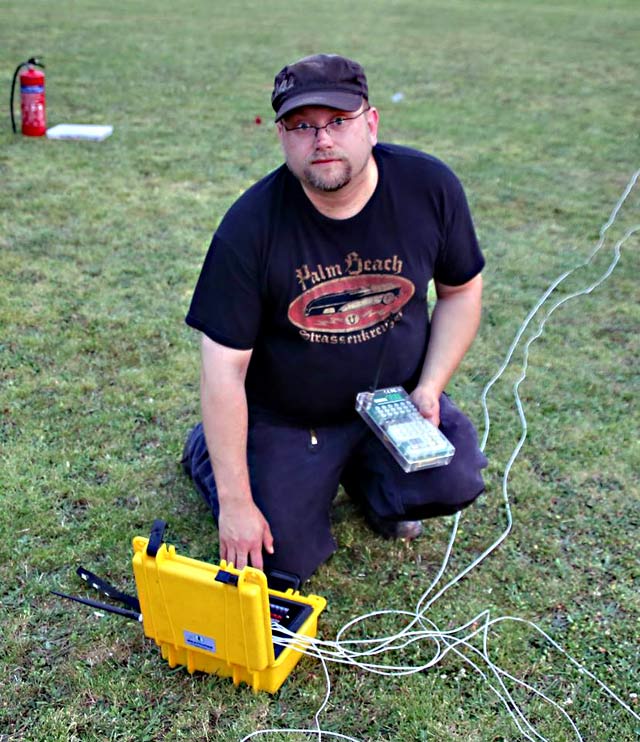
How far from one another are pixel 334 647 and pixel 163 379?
1611 millimetres

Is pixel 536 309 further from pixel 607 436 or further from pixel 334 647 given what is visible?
pixel 334 647

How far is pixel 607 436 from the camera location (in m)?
3.35

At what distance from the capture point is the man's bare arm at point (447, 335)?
2641 mm

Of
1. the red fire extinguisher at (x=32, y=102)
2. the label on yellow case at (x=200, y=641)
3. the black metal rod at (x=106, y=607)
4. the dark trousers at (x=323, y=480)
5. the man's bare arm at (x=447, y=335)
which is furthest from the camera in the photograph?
the red fire extinguisher at (x=32, y=102)

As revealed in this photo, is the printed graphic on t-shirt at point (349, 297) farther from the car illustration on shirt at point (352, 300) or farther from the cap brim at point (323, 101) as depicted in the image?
the cap brim at point (323, 101)

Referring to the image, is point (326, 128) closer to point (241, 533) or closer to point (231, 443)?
point (231, 443)

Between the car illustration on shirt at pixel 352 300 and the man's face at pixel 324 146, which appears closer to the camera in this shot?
the man's face at pixel 324 146

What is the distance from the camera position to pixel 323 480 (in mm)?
2619

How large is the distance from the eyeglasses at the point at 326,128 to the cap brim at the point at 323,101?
4 centimetres

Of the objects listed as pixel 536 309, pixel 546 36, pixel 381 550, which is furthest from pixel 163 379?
pixel 546 36

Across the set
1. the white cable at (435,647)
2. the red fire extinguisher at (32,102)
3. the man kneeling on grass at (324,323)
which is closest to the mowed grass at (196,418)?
the white cable at (435,647)

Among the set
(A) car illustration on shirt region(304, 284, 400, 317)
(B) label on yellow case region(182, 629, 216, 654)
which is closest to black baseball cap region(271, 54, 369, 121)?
(A) car illustration on shirt region(304, 284, 400, 317)

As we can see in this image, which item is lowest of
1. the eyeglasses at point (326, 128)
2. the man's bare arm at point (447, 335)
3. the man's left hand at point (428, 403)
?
the man's left hand at point (428, 403)

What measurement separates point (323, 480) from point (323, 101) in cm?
110
